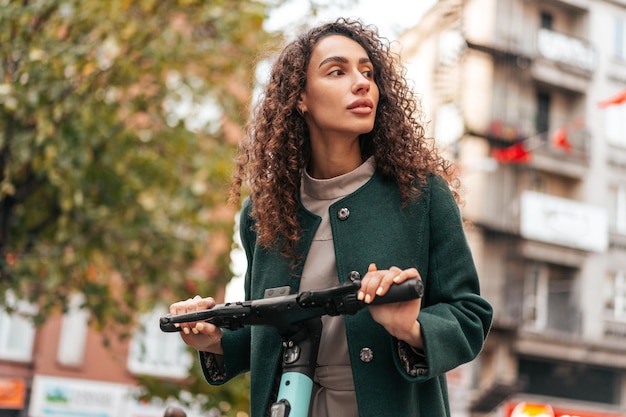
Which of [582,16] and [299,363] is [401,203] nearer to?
[299,363]

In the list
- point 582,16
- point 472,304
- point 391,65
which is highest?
point 582,16

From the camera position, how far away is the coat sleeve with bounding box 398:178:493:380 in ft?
5.91

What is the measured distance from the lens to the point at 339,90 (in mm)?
2166

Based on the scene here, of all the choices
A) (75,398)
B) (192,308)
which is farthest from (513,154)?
(192,308)

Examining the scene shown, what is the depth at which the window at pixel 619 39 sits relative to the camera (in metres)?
24.5

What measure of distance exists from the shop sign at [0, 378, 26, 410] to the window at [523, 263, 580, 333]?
12.2m

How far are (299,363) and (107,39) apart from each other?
653 centimetres

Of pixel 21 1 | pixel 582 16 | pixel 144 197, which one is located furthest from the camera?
pixel 582 16

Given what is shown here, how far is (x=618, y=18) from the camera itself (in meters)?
24.6

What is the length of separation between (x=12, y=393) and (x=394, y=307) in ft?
62.5

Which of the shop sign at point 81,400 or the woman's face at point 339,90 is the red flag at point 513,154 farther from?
the woman's face at point 339,90

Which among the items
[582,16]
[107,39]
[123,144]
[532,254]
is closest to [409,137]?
[107,39]

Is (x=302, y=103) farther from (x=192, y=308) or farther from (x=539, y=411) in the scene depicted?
(x=539, y=411)

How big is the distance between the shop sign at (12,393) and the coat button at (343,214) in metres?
18.6
